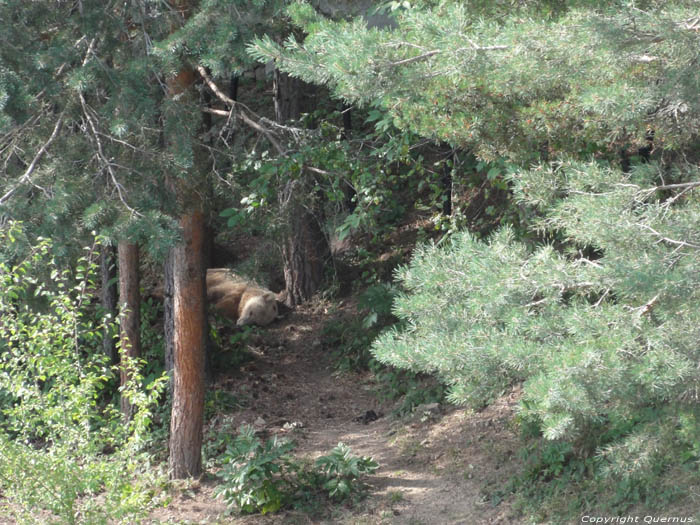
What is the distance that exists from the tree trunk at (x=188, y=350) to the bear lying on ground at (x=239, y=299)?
11.4 feet

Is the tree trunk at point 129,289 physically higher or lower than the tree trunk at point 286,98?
lower

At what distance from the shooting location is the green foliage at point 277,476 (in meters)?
7.28

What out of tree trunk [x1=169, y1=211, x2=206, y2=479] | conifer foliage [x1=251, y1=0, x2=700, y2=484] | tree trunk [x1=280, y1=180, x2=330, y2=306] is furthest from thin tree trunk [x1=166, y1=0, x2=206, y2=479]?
tree trunk [x1=280, y1=180, x2=330, y2=306]

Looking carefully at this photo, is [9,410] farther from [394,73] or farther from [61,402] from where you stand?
[394,73]

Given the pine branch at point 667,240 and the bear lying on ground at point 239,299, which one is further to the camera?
the bear lying on ground at point 239,299

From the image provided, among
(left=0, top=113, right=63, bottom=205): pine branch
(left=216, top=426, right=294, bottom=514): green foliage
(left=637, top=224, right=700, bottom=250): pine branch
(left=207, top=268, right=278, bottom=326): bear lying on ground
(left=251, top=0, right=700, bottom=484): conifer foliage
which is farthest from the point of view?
(left=207, top=268, right=278, bottom=326): bear lying on ground

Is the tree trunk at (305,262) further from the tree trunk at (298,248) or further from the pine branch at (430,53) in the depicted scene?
the pine branch at (430,53)

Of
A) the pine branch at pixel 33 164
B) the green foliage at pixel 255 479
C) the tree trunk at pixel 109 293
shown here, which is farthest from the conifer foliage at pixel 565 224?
the tree trunk at pixel 109 293

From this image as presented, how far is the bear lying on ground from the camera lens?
38.5ft

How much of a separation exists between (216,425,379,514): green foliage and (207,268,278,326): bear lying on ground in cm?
402

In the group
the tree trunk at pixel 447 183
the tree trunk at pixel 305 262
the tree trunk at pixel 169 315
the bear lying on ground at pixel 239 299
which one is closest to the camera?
the tree trunk at pixel 169 315

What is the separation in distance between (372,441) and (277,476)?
1394mm

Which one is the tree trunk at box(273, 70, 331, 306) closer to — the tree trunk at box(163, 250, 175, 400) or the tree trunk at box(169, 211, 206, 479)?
the tree trunk at box(163, 250, 175, 400)

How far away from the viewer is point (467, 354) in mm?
4363
